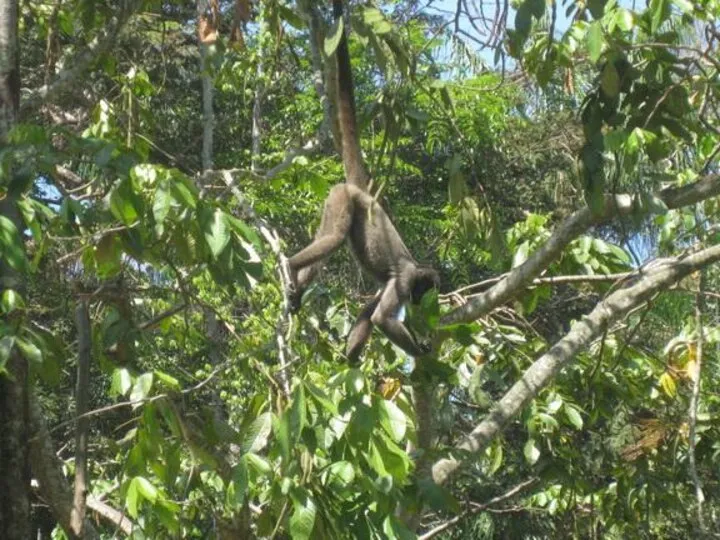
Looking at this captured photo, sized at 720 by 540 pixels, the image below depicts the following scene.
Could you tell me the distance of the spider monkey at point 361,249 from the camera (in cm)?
525

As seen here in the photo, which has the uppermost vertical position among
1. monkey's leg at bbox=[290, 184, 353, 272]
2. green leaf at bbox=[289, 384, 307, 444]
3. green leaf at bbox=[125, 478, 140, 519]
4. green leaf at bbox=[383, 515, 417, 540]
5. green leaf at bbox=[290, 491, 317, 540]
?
monkey's leg at bbox=[290, 184, 353, 272]

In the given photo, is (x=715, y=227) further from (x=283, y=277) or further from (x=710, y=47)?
(x=283, y=277)

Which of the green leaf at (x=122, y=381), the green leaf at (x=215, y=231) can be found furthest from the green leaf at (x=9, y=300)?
the green leaf at (x=215, y=231)

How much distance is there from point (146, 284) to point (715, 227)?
309 cm

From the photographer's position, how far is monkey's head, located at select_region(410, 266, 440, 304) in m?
5.98

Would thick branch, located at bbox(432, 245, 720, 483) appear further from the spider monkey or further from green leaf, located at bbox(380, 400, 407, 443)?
green leaf, located at bbox(380, 400, 407, 443)

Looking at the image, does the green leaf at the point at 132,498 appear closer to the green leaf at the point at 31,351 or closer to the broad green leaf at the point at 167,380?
the broad green leaf at the point at 167,380

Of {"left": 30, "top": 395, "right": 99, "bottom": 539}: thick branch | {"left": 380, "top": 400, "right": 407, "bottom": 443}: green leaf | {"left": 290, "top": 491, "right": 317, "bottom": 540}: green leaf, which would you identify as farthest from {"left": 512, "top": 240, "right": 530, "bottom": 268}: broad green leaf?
{"left": 290, "top": 491, "right": 317, "bottom": 540}: green leaf

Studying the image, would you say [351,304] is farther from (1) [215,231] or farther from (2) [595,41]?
(1) [215,231]

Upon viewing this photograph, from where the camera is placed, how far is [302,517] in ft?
9.25

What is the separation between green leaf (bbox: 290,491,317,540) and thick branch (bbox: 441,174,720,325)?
1.81 metres

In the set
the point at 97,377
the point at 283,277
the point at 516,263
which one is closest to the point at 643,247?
the point at 97,377

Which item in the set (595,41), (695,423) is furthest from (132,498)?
(695,423)

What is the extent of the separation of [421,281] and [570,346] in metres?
1.57
